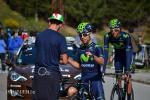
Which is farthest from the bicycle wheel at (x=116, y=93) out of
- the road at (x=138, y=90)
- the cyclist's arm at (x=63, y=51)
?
the cyclist's arm at (x=63, y=51)

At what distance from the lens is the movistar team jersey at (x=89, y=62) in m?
9.46

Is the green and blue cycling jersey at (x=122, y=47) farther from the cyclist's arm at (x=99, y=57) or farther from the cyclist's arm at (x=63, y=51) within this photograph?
the cyclist's arm at (x=63, y=51)

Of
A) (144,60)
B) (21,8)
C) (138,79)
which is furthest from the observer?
(21,8)

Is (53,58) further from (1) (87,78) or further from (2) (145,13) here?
(2) (145,13)

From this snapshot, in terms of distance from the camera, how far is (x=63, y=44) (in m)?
8.18

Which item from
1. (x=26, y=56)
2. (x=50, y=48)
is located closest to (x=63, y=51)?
(x=50, y=48)

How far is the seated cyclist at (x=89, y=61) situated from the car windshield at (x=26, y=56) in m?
3.82

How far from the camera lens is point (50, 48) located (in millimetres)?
8125

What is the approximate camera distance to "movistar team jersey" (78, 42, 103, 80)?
9.46 m

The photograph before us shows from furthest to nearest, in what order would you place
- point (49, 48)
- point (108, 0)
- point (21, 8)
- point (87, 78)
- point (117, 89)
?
point (108, 0) → point (21, 8) → point (117, 89) → point (87, 78) → point (49, 48)

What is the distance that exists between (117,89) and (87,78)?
2406mm

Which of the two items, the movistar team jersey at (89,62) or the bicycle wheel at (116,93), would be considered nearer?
the movistar team jersey at (89,62)

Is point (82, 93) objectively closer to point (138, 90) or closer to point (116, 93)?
point (116, 93)

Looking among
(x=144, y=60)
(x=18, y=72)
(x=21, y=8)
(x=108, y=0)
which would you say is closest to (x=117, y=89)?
(x=18, y=72)
